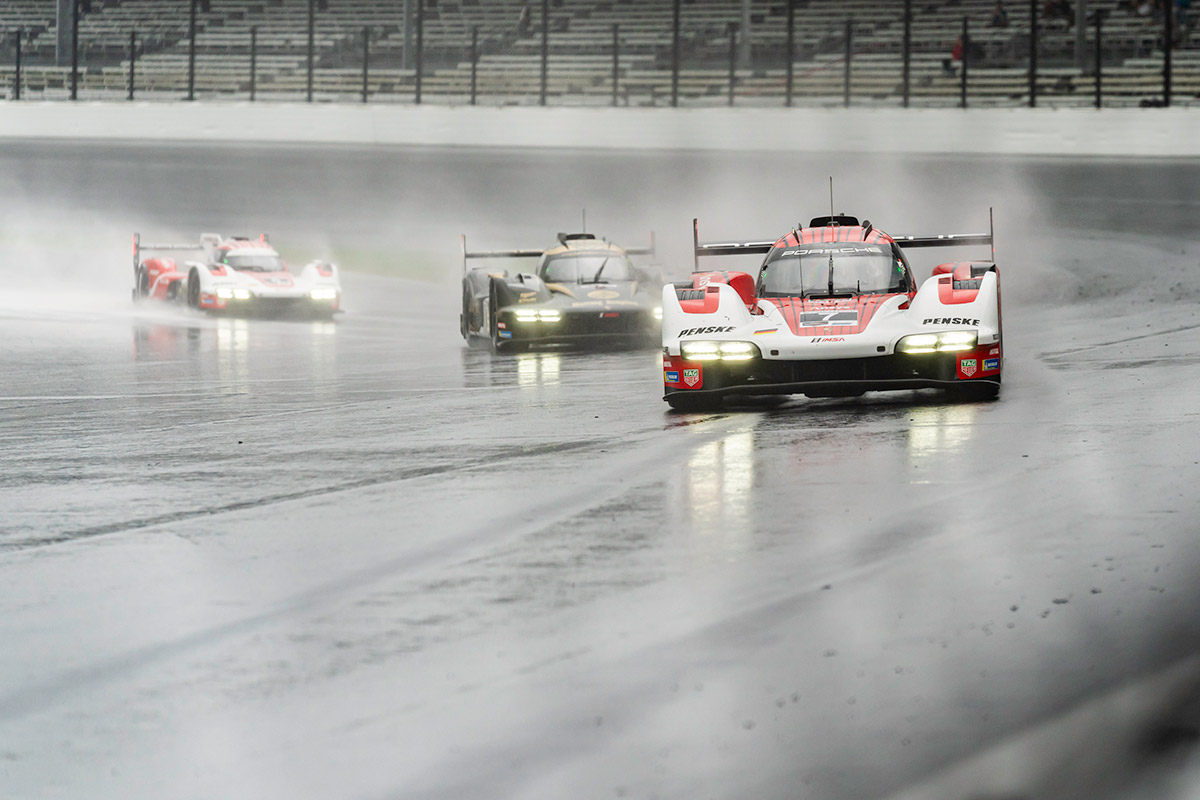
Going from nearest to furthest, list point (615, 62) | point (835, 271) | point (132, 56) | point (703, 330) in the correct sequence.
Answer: point (703, 330)
point (835, 271)
point (615, 62)
point (132, 56)

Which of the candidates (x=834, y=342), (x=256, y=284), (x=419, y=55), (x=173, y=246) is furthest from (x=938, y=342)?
(x=419, y=55)

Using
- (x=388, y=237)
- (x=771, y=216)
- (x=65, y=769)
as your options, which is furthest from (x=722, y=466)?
(x=388, y=237)

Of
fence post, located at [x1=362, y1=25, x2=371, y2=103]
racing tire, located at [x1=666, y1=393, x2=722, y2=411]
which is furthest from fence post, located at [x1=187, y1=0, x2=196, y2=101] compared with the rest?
racing tire, located at [x1=666, y1=393, x2=722, y2=411]

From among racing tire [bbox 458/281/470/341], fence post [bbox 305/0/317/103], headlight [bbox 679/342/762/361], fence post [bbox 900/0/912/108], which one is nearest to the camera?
headlight [bbox 679/342/762/361]

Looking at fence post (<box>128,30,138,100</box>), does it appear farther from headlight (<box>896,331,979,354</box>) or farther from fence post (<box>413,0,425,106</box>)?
headlight (<box>896,331,979,354</box>)

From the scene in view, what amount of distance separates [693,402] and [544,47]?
17.0 m

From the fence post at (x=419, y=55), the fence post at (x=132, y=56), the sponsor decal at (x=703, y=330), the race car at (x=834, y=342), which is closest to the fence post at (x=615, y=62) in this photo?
the fence post at (x=419, y=55)

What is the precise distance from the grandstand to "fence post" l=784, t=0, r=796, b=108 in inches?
2.7

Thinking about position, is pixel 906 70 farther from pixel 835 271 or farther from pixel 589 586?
pixel 589 586

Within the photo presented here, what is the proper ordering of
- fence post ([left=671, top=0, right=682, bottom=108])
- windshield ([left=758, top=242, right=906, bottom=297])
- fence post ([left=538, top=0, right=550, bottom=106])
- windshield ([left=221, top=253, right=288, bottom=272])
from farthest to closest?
fence post ([left=538, top=0, right=550, bottom=106]), fence post ([left=671, top=0, right=682, bottom=108]), windshield ([left=221, top=253, right=288, bottom=272]), windshield ([left=758, top=242, right=906, bottom=297])

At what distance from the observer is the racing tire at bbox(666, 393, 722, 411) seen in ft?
31.0

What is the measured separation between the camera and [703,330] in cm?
938

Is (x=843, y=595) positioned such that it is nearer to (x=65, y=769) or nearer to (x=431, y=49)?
A: (x=65, y=769)

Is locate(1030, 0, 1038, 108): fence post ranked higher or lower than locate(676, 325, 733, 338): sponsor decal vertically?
higher
